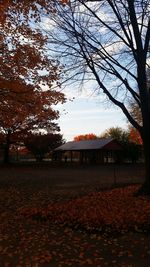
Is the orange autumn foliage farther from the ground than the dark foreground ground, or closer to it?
farther from the ground

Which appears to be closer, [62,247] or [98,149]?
[62,247]

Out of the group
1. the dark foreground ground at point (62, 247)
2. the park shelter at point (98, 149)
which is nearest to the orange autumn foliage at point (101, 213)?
the dark foreground ground at point (62, 247)

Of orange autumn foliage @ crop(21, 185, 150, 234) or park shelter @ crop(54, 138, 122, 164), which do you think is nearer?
orange autumn foliage @ crop(21, 185, 150, 234)

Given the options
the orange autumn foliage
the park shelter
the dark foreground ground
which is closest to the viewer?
the dark foreground ground

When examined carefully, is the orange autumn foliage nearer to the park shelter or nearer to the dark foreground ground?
the dark foreground ground

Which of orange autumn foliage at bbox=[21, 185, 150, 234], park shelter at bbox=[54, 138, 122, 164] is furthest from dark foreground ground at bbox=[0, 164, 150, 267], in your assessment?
park shelter at bbox=[54, 138, 122, 164]

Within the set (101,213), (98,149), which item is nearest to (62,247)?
(101,213)

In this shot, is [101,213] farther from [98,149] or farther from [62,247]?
[98,149]

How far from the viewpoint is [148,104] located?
1414 cm

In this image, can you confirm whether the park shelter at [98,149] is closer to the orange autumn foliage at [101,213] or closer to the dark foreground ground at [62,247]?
the orange autumn foliage at [101,213]

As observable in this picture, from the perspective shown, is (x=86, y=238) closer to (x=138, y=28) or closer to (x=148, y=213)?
(x=148, y=213)

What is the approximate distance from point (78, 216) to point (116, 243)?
2.77m

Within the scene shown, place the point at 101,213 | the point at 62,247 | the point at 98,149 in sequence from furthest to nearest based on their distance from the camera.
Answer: the point at 98,149
the point at 101,213
the point at 62,247

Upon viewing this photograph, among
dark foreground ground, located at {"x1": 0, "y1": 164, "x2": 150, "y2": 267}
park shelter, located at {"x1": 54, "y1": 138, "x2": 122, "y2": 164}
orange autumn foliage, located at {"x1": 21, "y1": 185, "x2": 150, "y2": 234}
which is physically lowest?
dark foreground ground, located at {"x1": 0, "y1": 164, "x2": 150, "y2": 267}
